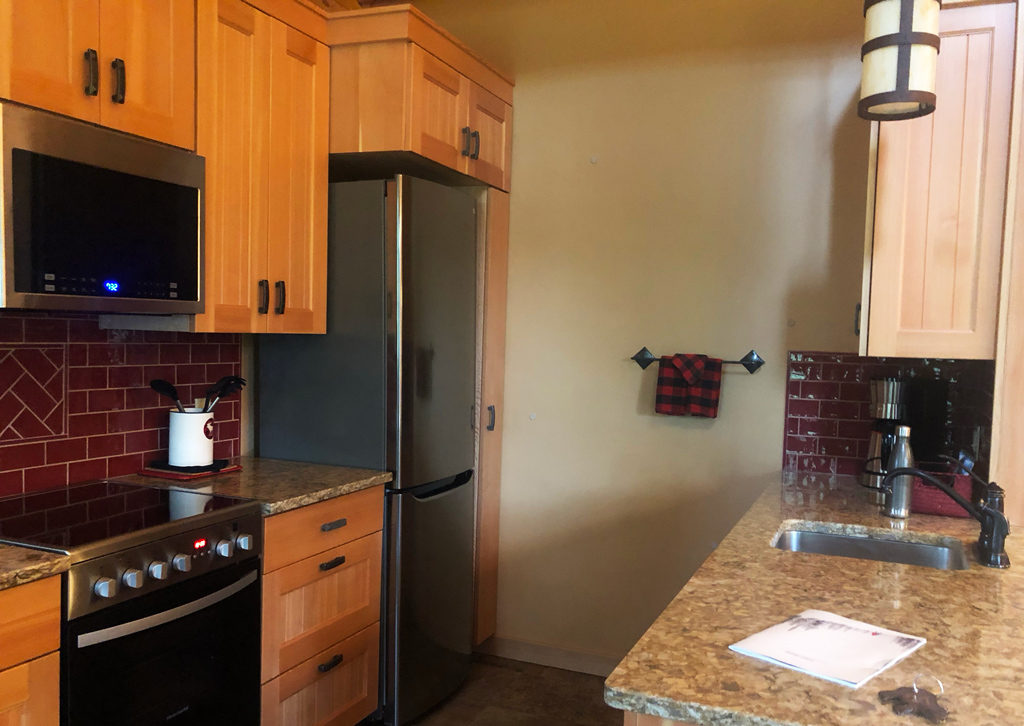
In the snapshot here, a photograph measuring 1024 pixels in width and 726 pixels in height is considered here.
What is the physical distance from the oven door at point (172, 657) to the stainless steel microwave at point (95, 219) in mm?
717

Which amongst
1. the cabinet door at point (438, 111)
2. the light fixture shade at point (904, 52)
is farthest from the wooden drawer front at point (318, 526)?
the light fixture shade at point (904, 52)

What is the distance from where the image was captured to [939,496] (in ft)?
7.34

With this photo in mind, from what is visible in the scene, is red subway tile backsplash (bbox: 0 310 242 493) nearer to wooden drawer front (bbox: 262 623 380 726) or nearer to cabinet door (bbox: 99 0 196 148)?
cabinet door (bbox: 99 0 196 148)

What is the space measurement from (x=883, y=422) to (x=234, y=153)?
2.21 meters

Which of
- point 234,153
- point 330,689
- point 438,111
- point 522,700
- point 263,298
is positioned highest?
point 438,111

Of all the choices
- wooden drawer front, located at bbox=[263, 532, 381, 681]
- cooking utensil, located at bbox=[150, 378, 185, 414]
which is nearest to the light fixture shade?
wooden drawer front, located at bbox=[263, 532, 381, 681]

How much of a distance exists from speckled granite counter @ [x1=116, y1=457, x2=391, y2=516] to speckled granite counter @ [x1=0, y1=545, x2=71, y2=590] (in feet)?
2.00

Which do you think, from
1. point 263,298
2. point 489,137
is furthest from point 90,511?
point 489,137

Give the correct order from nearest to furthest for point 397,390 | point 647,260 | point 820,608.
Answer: point 820,608
point 397,390
point 647,260

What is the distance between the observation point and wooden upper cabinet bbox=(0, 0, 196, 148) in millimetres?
1703

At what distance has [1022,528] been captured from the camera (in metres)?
2.08

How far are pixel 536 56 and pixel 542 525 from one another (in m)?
1.97

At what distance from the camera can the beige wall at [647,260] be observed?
9.49 ft

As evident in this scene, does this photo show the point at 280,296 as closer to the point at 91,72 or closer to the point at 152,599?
the point at 91,72
